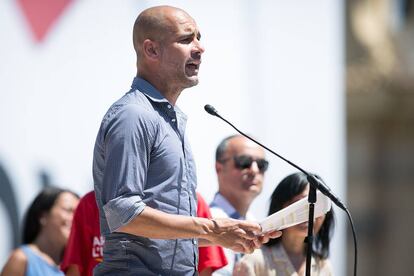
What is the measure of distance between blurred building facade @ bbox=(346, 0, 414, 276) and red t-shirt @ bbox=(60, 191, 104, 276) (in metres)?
12.8

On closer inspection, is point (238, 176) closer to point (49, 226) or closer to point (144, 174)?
point (49, 226)

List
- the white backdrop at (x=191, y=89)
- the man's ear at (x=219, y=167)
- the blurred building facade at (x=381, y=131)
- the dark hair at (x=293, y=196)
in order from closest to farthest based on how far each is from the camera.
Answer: the dark hair at (x=293, y=196), the man's ear at (x=219, y=167), the white backdrop at (x=191, y=89), the blurred building facade at (x=381, y=131)

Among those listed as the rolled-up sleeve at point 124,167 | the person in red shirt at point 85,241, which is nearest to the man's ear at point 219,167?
the person in red shirt at point 85,241

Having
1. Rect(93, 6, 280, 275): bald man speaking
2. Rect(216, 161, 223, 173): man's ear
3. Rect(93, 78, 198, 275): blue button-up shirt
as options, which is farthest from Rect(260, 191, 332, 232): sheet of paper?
Rect(216, 161, 223, 173): man's ear

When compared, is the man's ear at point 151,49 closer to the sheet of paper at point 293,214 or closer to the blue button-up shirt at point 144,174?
the blue button-up shirt at point 144,174

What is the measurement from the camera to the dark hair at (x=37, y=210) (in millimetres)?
5199

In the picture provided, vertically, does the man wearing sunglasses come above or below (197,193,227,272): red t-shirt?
above

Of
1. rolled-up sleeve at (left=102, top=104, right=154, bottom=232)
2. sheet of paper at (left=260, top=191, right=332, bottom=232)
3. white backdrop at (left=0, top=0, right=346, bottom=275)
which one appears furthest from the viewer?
white backdrop at (left=0, top=0, right=346, bottom=275)

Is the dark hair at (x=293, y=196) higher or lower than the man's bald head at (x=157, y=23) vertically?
lower

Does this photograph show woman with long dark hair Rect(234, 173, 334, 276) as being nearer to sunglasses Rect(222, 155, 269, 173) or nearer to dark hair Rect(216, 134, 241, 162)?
sunglasses Rect(222, 155, 269, 173)

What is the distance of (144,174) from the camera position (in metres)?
3.32

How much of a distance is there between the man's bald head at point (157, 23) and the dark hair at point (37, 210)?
181 centimetres

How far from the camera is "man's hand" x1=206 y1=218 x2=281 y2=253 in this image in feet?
11.0

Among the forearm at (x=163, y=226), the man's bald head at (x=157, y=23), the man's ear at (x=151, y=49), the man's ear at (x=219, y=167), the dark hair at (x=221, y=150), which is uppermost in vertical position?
the man's bald head at (x=157, y=23)
